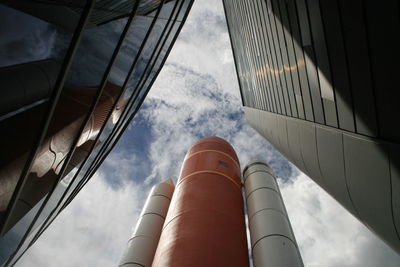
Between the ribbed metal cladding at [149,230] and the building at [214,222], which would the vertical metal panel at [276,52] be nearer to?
the building at [214,222]

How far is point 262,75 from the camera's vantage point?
53.3 feet

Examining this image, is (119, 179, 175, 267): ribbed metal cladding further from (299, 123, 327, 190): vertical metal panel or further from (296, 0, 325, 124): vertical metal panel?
(296, 0, 325, 124): vertical metal panel

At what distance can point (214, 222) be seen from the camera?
29.3ft

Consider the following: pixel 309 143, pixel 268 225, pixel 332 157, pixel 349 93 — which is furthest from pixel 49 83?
pixel 309 143

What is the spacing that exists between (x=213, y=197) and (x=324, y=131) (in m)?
4.83

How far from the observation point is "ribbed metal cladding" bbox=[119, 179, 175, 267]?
397 inches

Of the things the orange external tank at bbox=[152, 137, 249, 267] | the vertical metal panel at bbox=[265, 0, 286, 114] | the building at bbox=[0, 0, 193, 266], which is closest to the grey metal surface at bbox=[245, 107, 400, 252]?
the vertical metal panel at bbox=[265, 0, 286, 114]

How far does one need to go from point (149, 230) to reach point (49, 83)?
948 centimetres

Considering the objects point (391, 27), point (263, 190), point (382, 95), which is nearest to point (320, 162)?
point (263, 190)

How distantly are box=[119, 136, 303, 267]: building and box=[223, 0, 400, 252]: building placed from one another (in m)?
2.71

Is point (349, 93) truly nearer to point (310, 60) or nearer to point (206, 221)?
point (310, 60)

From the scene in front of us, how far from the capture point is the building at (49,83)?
311 cm

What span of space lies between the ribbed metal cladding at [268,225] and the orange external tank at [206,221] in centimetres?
53

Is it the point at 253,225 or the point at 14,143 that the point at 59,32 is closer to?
the point at 14,143
